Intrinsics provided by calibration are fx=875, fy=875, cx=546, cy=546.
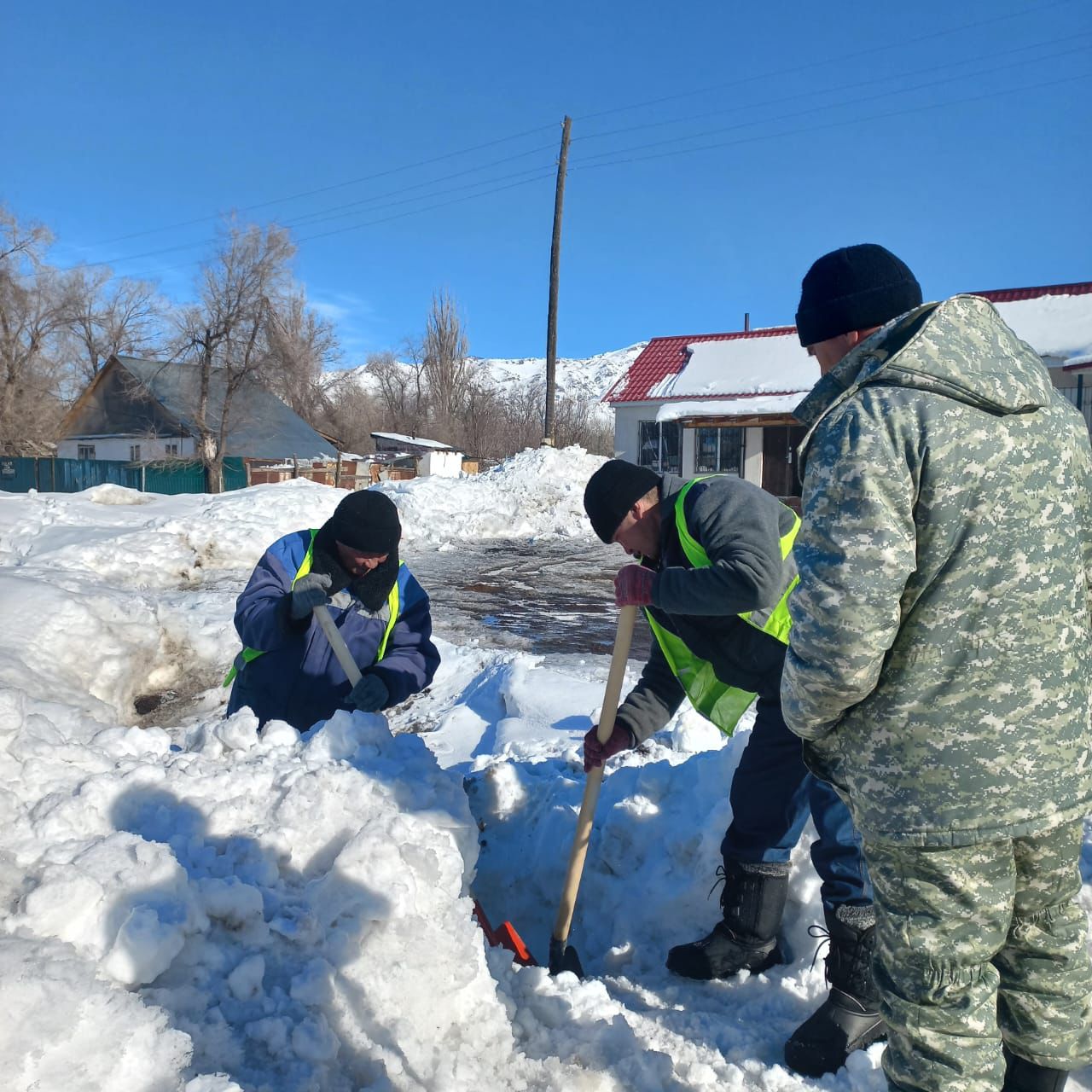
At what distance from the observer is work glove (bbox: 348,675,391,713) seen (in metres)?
3.10

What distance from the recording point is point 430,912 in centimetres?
209

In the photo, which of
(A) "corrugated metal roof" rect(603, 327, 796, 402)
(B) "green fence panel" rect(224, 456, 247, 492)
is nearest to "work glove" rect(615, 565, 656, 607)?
(A) "corrugated metal roof" rect(603, 327, 796, 402)

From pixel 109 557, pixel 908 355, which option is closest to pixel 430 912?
pixel 908 355

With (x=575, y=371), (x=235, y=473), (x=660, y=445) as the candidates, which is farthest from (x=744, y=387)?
(x=575, y=371)

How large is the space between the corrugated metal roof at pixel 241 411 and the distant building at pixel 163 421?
0.03 meters

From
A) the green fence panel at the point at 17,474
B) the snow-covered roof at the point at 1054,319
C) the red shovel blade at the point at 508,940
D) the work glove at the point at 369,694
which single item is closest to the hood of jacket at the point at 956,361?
the red shovel blade at the point at 508,940

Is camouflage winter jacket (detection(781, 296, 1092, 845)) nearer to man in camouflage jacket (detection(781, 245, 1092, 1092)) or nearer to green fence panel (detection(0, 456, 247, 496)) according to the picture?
man in camouflage jacket (detection(781, 245, 1092, 1092))

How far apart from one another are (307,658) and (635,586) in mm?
1414

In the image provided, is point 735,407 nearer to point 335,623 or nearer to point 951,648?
point 335,623

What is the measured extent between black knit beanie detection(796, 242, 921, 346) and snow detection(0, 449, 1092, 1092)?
1550mm

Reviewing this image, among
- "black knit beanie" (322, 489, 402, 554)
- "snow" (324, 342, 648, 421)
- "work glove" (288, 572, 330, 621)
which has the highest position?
"snow" (324, 342, 648, 421)

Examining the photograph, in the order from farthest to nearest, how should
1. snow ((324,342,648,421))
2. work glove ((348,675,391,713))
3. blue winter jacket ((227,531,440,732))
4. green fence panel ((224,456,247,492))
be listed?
1. snow ((324,342,648,421))
2. green fence panel ((224,456,247,492))
3. blue winter jacket ((227,531,440,732))
4. work glove ((348,675,391,713))

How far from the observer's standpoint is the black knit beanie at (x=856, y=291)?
71.2 inches

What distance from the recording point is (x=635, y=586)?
101 inches
